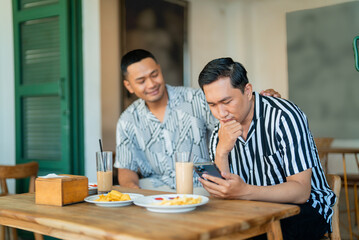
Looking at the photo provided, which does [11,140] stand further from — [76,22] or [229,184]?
[229,184]

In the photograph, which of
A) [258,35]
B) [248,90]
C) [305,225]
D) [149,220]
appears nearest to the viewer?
[149,220]

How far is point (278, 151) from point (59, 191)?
2.88ft

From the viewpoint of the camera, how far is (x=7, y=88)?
4176mm

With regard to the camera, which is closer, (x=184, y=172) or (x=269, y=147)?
(x=184, y=172)

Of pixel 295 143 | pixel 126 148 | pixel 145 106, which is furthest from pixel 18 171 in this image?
pixel 295 143

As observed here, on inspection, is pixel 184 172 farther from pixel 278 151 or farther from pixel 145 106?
pixel 145 106

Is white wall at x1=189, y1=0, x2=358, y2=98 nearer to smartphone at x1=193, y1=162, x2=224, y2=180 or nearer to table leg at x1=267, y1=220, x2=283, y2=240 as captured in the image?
smartphone at x1=193, y1=162, x2=224, y2=180

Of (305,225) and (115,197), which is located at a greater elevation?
(115,197)

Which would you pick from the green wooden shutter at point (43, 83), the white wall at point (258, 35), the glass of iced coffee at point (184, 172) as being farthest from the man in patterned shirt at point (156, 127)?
the white wall at point (258, 35)

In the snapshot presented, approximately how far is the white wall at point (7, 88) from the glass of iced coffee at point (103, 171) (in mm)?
2589

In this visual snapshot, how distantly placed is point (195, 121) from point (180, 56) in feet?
7.44

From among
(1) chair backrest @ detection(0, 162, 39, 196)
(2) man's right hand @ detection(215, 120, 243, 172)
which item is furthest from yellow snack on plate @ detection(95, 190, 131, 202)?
(1) chair backrest @ detection(0, 162, 39, 196)

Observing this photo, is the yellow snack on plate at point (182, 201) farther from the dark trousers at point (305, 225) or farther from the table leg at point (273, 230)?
the dark trousers at point (305, 225)

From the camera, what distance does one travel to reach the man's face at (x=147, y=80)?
263 centimetres
